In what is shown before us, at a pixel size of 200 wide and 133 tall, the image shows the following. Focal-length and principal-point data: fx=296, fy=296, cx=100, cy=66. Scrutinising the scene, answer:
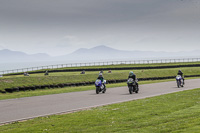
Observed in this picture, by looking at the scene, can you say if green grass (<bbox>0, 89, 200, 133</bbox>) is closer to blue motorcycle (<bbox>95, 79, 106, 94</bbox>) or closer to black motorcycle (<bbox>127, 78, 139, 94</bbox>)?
black motorcycle (<bbox>127, 78, 139, 94</bbox>)

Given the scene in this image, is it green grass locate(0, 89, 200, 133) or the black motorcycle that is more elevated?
the black motorcycle

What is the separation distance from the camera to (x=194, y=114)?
10.6 metres

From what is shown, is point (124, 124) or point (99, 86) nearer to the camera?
point (124, 124)

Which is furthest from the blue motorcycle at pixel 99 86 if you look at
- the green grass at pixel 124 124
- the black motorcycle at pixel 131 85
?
the green grass at pixel 124 124

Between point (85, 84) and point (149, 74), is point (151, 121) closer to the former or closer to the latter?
point (85, 84)

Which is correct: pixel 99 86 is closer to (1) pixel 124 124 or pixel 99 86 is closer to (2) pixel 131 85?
(2) pixel 131 85

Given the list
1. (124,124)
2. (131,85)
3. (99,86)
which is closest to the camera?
(124,124)

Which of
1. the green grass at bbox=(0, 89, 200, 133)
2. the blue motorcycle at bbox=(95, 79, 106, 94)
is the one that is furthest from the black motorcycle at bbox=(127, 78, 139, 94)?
the green grass at bbox=(0, 89, 200, 133)

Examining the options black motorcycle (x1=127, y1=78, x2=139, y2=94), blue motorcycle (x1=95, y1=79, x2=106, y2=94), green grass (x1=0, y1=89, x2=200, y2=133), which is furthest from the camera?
blue motorcycle (x1=95, y1=79, x2=106, y2=94)

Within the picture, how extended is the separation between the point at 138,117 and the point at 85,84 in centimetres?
2535

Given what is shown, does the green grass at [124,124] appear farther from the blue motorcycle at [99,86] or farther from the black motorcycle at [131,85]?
the blue motorcycle at [99,86]

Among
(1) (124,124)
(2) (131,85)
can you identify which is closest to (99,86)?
(2) (131,85)

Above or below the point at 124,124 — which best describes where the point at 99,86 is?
above

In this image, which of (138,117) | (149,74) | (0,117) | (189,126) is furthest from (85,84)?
(189,126)
